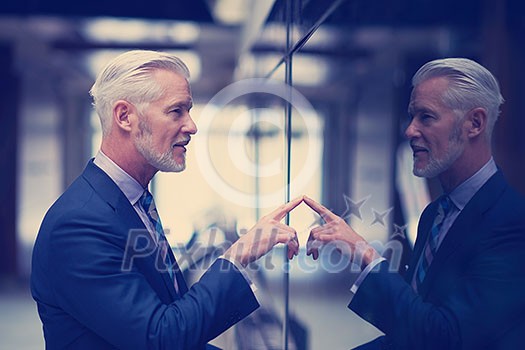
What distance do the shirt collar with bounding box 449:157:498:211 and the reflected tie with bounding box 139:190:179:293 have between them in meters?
0.71

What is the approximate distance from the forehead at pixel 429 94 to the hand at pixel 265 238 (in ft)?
1.25

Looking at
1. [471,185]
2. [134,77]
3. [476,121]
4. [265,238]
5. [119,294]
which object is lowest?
[119,294]

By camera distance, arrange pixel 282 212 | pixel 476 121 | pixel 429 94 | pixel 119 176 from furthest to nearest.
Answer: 1. pixel 119 176
2. pixel 282 212
3. pixel 429 94
4. pixel 476 121

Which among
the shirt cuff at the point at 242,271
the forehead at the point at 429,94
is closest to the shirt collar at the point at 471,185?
the forehead at the point at 429,94

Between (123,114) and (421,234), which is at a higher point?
(123,114)

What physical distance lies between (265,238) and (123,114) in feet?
1.44

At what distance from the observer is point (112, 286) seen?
1.32 m

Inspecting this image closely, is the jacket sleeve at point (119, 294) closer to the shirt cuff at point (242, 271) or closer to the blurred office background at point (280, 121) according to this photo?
the shirt cuff at point (242, 271)

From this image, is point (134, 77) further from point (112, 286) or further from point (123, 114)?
point (112, 286)

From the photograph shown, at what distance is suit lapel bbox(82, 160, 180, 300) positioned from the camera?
4.65 ft

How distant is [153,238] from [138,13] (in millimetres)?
5241

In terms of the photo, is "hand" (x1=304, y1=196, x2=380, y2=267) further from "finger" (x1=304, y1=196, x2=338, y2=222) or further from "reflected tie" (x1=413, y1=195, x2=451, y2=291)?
"reflected tie" (x1=413, y1=195, x2=451, y2=291)

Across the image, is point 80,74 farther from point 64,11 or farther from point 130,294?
point 130,294

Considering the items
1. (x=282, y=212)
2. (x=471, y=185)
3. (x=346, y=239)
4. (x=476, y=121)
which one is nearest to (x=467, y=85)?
(x=476, y=121)
